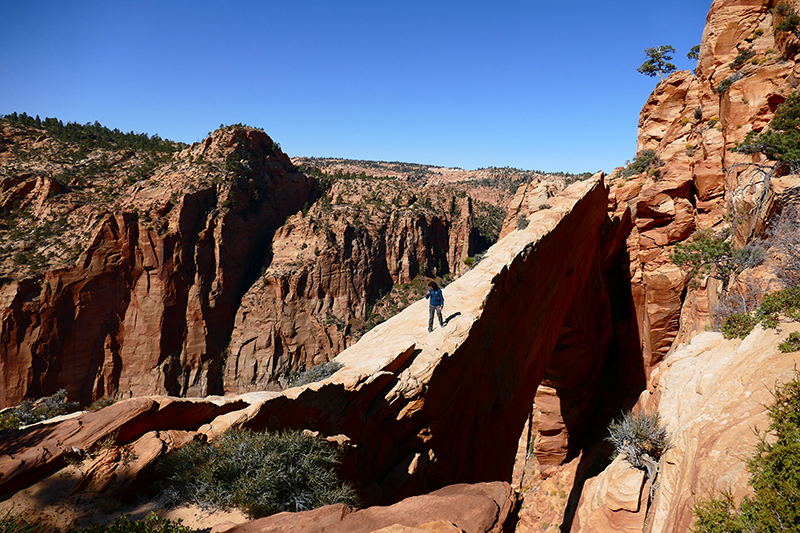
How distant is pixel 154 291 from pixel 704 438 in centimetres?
5222

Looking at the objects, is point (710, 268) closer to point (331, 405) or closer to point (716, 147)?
point (716, 147)

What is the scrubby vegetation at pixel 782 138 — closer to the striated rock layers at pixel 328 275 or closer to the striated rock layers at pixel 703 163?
the striated rock layers at pixel 703 163

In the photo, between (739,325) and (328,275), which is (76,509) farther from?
(328,275)

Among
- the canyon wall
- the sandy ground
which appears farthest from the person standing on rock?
the canyon wall

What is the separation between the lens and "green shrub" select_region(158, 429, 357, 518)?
16.5ft

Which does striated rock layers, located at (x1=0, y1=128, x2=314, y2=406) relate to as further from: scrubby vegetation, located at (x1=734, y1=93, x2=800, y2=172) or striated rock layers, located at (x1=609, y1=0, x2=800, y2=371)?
scrubby vegetation, located at (x1=734, y1=93, x2=800, y2=172)

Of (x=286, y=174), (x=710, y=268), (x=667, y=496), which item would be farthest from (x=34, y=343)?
(x=710, y=268)

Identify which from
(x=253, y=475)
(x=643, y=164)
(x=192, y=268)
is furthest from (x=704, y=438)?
(x=192, y=268)

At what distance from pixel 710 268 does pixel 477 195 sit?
88.3 metres

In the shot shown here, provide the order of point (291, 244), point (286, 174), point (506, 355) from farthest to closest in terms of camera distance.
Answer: point (286, 174) → point (291, 244) → point (506, 355)

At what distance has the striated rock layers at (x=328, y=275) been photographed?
52.2 meters

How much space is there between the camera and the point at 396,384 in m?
8.87

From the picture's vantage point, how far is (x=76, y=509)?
4.61m

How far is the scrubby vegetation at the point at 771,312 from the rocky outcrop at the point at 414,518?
232 inches
